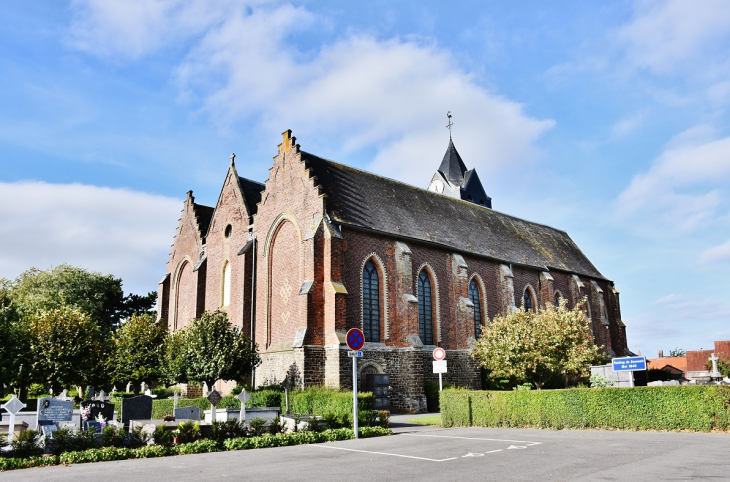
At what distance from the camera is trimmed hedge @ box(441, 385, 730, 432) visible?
16688mm

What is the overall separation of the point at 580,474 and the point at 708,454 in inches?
159

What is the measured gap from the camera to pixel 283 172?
3303cm

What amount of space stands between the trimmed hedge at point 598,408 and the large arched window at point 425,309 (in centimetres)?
1121

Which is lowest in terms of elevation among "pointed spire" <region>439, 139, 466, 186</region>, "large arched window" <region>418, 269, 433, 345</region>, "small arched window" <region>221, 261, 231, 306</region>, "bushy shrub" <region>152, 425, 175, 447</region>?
"bushy shrub" <region>152, 425, 175, 447</region>

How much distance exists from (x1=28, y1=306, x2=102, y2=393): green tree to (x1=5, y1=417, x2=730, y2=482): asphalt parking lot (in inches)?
900

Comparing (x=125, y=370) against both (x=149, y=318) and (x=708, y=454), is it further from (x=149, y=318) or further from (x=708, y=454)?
(x=708, y=454)

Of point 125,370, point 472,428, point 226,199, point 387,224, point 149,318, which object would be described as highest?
point 226,199

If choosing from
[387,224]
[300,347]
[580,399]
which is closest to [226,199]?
[387,224]

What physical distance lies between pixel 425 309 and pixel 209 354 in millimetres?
13291

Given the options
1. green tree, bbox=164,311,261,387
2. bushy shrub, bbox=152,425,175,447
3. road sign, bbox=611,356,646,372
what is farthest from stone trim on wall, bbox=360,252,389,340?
bushy shrub, bbox=152,425,175,447

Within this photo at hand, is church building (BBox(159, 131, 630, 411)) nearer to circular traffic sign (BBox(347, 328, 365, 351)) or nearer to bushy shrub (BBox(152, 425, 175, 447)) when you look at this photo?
circular traffic sign (BBox(347, 328, 365, 351))

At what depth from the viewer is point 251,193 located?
38.5 m

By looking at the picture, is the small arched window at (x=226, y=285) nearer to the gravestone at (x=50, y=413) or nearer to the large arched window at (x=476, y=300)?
the large arched window at (x=476, y=300)

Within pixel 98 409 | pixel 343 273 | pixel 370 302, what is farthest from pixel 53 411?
pixel 370 302
